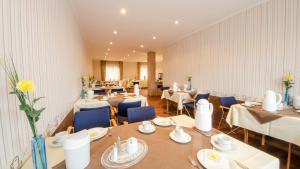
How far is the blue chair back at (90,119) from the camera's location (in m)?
1.56

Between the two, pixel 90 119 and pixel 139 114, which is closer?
pixel 90 119

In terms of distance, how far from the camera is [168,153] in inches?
34.8

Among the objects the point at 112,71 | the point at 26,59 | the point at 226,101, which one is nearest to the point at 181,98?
the point at 226,101

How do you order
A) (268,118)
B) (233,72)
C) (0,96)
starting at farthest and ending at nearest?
1. (233,72)
2. (268,118)
3. (0,96)

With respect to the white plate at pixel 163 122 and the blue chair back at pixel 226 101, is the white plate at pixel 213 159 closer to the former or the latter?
the white plate at pixel 163 122

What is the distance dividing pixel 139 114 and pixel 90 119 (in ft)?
2.13

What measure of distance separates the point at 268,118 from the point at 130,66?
12.3 metres

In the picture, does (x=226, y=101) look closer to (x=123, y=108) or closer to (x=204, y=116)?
(x=204, y=116)

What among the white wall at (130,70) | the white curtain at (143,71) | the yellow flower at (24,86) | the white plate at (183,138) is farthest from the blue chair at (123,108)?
the white curtain at (143,71)

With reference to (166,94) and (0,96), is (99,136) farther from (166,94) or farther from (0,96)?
(166,94)

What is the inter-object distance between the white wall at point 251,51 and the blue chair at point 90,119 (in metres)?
3.17

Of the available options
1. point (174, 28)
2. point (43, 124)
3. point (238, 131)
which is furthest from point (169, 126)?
point (174, 28)

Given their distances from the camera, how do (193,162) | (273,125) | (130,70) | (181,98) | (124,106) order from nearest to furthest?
1. (193,162)
2. (273,125)
3. (124,106)
4. (181,98)
5. (130,70)

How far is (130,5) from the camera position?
2682 millimetres
